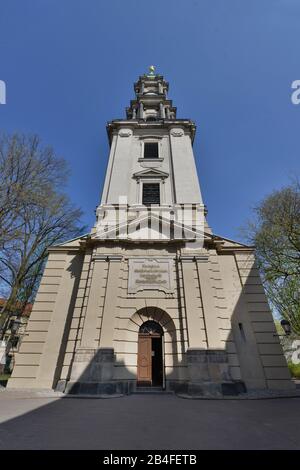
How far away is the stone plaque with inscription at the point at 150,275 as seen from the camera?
12.1 meters

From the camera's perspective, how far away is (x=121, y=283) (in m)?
12.0

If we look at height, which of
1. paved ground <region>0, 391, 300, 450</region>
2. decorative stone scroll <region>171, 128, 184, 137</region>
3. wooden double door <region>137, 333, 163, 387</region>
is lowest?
paved ground <region>0, 391, 300, 450</region>

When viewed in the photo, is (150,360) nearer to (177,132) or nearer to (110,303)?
(110,303)

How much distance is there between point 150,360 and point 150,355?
0.68ft

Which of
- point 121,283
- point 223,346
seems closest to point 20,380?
point 121,283

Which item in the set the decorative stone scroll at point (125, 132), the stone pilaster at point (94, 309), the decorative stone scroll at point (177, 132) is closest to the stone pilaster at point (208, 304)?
the stone pilaster at point (94, 309)

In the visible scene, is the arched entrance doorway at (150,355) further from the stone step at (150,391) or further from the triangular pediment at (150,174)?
the triangular pediment at (150,174)

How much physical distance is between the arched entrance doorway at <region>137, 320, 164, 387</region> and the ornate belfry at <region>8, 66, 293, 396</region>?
4cm

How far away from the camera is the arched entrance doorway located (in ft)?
36.6

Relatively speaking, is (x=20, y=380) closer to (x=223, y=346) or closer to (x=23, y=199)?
(x=23, y=199)

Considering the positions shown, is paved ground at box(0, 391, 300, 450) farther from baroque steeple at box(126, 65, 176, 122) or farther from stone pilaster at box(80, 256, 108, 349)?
baroque steeple at box(126, 65, 176, 122)

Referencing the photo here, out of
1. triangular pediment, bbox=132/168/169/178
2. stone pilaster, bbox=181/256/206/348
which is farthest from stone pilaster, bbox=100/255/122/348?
triangular pediment, bbox=132/168/169/178

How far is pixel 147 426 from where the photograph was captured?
5.05 meters
